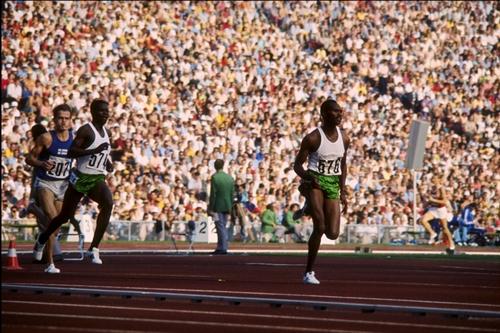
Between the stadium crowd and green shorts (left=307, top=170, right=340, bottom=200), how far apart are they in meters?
17.9

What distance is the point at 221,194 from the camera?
1249 inches

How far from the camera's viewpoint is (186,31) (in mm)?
45125

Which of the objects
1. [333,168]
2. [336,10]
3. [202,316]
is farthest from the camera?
[336,10]

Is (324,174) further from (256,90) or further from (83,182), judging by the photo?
(256,90)

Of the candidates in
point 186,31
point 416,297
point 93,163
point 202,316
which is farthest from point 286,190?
point 202,316

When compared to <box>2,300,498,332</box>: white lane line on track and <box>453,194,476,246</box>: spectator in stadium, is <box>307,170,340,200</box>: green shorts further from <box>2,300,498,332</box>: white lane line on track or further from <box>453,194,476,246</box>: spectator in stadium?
<box>453,194,476,246</box>: spectator in stadium

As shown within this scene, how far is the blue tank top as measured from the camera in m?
21.1

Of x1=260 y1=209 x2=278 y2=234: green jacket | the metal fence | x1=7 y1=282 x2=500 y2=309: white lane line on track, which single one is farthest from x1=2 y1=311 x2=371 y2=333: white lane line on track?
x1=260 y1=209 x2=278 y2=234: green jacket

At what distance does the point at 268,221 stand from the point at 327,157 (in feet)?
70.8

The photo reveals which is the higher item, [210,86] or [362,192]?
[210,86]

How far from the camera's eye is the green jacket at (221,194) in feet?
104

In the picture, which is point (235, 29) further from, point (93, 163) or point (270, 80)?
point (93, 163)

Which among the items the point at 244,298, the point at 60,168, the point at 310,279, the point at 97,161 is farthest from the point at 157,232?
the point at 244,298

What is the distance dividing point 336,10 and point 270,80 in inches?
275
